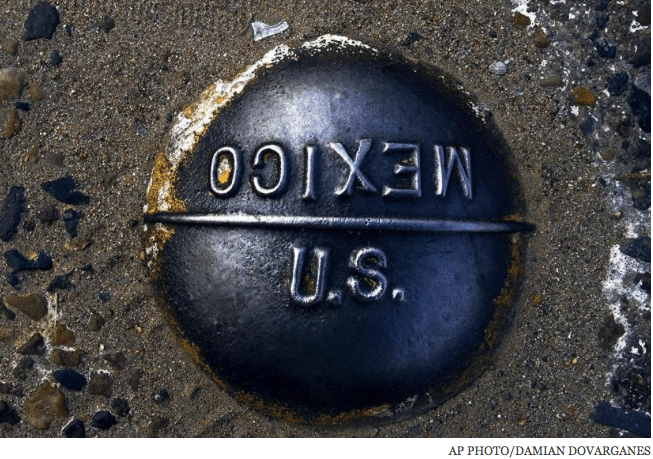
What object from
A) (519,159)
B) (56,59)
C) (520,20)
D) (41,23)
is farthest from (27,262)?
(520,20)

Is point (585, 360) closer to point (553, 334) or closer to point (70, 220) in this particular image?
point (553, 334)

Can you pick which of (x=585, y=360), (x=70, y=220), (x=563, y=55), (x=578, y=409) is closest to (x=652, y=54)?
(x=563, y=55)

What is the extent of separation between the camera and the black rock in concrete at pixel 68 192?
6.10 feet

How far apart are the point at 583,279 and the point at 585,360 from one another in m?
0.25

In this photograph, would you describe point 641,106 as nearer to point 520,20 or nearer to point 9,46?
point 520,20

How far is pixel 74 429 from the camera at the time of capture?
1866mm

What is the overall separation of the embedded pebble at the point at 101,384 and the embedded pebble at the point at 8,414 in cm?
25

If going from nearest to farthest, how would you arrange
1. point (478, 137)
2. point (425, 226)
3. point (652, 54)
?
point (425, 226)
point (478, 137)
point (652, 54)

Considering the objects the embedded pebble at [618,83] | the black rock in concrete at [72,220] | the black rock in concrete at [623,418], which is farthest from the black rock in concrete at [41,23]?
the black rock in concrete at [623,418]

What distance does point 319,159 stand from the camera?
58.1 inches

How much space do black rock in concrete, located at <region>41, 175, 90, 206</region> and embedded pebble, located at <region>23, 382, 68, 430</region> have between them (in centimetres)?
58

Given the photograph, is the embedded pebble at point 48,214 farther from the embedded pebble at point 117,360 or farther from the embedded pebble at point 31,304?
the embedded pebble at point 117,360

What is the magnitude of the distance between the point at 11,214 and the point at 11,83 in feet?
1.35

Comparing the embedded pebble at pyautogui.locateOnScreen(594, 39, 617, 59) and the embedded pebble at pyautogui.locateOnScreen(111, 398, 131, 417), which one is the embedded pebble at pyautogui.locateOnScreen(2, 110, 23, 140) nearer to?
the embedded pebble at pyautogui.locateOnScreen(111, 398, 131, 417)
